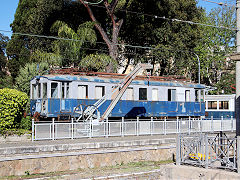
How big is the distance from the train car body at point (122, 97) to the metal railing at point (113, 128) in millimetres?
2782

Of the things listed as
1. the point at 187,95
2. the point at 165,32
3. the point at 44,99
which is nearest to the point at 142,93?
the point at 187,95

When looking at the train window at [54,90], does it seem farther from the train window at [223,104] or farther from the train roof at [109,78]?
the train window at [223,104]

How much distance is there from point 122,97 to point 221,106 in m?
15.5

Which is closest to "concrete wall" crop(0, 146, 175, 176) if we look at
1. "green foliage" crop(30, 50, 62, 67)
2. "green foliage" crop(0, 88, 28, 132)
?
"green foliage" crop(0, 88, 28, 132)

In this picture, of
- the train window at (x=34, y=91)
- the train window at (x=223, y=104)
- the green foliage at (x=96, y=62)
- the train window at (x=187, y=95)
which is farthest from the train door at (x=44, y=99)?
the train window at (x=223, y=104)

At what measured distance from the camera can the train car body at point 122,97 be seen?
2312 centimetres

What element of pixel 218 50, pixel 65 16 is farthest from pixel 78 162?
pixel 218 50

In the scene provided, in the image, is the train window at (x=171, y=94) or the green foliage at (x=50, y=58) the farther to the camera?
the green foliage at (x=50, y=58)

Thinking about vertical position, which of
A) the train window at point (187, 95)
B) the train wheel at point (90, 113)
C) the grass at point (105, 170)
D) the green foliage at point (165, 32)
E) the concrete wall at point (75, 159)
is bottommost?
the grass at point (105, 170)

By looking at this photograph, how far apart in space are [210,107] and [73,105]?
1996cm

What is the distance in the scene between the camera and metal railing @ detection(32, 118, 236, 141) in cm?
1781

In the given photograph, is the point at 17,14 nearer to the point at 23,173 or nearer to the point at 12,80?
the point at 12,80

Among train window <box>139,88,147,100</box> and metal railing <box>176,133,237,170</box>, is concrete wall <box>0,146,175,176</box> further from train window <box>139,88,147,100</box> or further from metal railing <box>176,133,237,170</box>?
train window <box>139,88,147,100</box>

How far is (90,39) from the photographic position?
32719 mm
